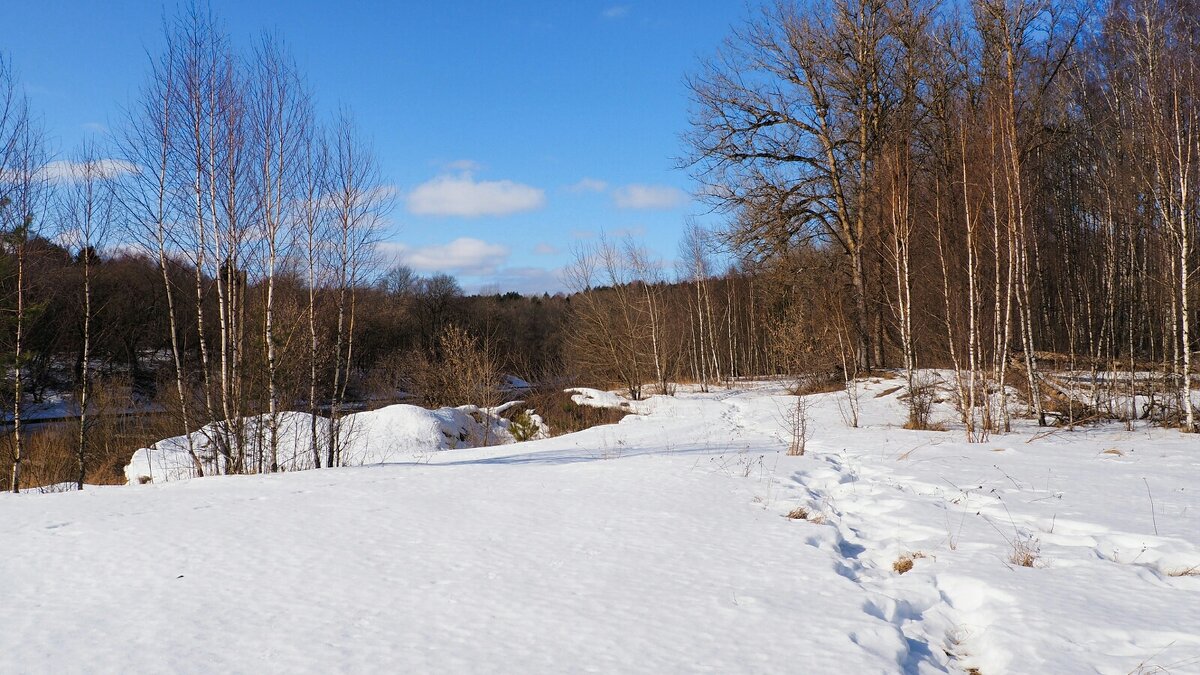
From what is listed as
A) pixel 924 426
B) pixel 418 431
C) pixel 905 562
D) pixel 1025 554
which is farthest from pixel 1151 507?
pixel 418 431

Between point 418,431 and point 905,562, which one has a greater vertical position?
point 905,562

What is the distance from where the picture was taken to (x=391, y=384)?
25031 mm

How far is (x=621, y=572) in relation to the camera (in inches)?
159

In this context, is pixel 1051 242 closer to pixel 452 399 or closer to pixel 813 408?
pixel 813 408

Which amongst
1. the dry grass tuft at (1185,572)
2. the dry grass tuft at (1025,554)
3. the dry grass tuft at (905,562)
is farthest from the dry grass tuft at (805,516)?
the dry grass tuft at (1185,572)

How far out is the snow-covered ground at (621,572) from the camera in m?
2.92

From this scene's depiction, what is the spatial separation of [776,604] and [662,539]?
1428 mm

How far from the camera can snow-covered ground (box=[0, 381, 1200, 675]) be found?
9.58ft

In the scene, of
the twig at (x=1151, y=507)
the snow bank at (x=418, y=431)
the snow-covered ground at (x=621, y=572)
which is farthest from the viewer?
the snow bank at (x=418, y=431)

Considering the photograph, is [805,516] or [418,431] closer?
[805,516]

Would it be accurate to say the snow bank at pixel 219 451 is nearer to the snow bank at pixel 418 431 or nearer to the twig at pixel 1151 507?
the snow bank at pixel 418 431

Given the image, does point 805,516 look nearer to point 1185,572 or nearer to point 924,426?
point 1185,572

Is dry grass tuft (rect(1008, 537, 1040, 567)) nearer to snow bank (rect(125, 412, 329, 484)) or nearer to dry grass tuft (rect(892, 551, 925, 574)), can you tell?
dry grass tuft (rect(892, 551, 925, 574))

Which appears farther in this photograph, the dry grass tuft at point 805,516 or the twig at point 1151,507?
the dry grass tuft at point 805,516
